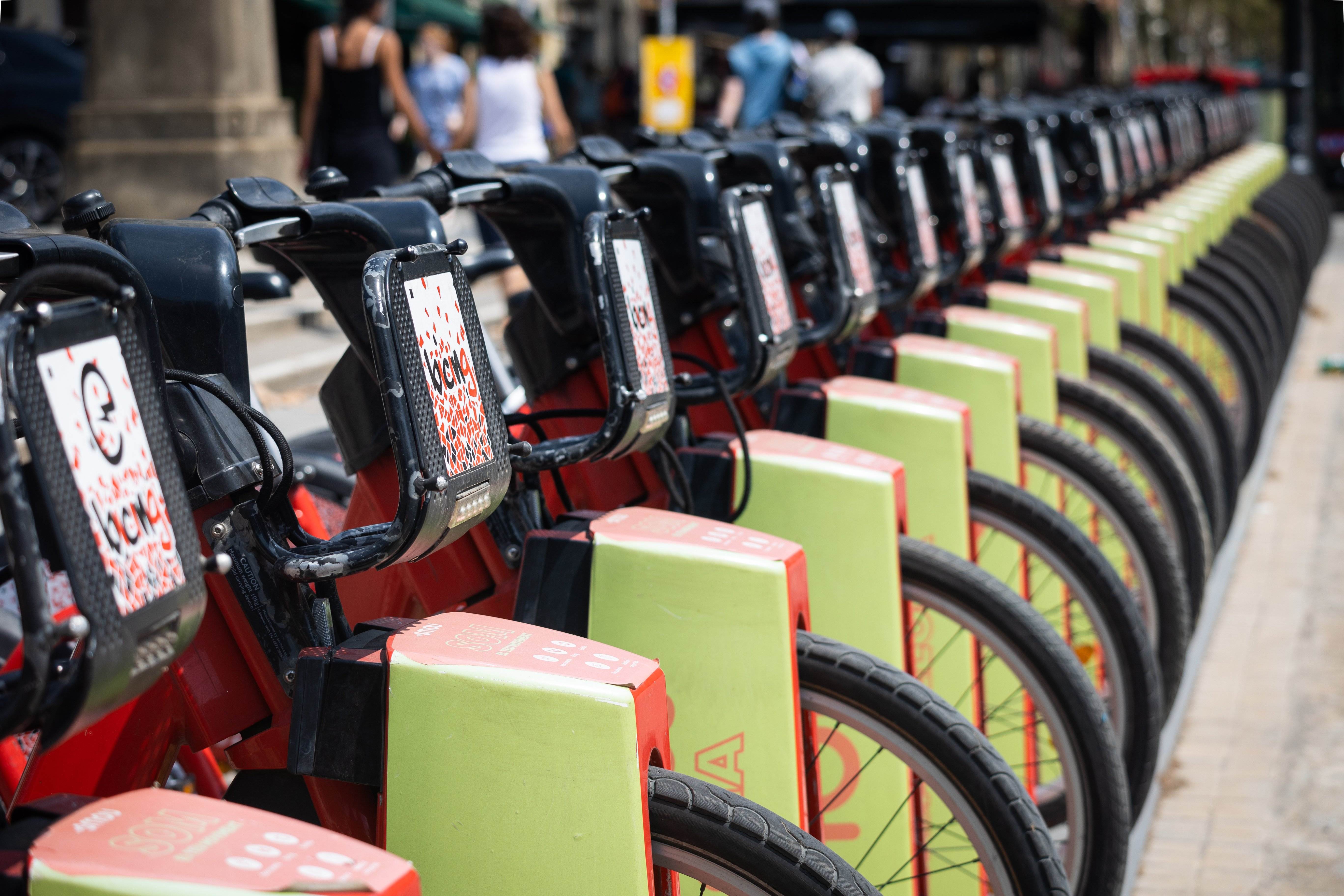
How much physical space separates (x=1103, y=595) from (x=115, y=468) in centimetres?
198

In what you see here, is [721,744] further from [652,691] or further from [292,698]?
[292,698]

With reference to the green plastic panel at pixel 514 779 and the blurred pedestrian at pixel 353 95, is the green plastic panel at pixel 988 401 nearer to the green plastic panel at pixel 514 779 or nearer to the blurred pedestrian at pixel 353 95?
the green plastic panel at pixel 514 779

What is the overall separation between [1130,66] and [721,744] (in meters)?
43.9

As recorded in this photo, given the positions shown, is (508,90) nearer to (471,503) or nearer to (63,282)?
(471,503)

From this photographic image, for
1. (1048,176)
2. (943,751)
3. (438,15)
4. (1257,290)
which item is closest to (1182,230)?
(1257,290)

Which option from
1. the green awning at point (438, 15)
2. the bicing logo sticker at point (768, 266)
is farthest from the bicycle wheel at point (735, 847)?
the green awning at point (438, 15)

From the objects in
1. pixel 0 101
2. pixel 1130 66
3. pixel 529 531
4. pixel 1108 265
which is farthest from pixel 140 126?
pixel 1130 66

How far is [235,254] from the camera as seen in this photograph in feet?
5.59

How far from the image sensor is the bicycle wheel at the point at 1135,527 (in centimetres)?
319

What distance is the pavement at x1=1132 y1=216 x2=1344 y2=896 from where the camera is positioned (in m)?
3.08

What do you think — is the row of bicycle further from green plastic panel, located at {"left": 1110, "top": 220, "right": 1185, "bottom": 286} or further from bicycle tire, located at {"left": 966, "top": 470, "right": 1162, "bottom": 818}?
green plastic panel, located at {"left": 1110, "top": 220, "right": 1185, "bottom": 286}

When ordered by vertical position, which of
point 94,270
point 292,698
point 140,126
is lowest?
point 292,698

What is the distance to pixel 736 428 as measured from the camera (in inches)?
93.0

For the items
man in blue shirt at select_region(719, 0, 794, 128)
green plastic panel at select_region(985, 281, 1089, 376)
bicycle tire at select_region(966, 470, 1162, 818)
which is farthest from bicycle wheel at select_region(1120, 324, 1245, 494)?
man in blue shirt at select_region(719, 0, 794, 128)
